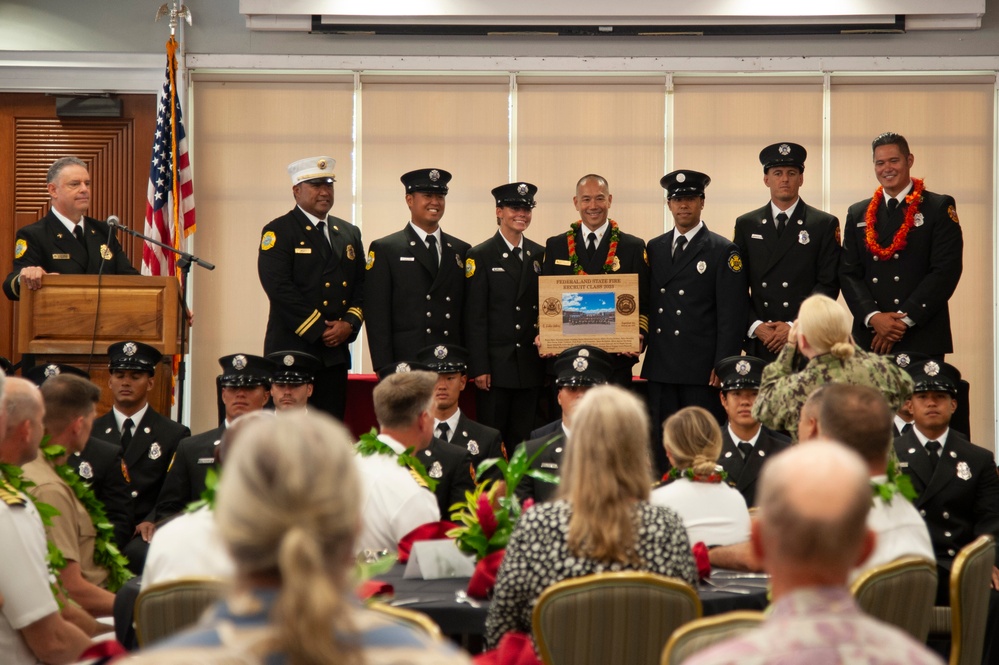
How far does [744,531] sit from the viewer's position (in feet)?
12.7

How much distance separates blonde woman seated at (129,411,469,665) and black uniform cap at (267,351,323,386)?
15.8ft

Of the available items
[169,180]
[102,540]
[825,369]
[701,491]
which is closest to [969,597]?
[701,491]

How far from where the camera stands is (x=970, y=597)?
3.31 m

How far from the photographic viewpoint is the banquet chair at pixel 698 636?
2264mm

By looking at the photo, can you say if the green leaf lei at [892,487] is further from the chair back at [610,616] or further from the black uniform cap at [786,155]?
the black uniform cap at [786,155]

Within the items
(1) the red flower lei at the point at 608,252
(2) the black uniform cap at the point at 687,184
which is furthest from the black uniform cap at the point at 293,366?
(2) the black uniform cap at the point at 687,184

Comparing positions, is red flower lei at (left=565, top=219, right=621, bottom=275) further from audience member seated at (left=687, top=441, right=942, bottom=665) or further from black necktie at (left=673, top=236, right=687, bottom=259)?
audience member seated at (left=687, top=441, right=942, bottom=665)

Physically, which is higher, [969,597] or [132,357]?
[132,357]

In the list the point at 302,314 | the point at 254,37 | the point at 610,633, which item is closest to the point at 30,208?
the point at 254,37

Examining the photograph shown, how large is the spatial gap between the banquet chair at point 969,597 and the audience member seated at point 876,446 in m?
0.10

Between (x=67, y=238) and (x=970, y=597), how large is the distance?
530 cm

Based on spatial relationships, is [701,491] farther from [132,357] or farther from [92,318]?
[92,318]

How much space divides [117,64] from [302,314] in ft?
10.7

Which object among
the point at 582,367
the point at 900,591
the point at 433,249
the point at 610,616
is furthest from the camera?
the point at 433,249
